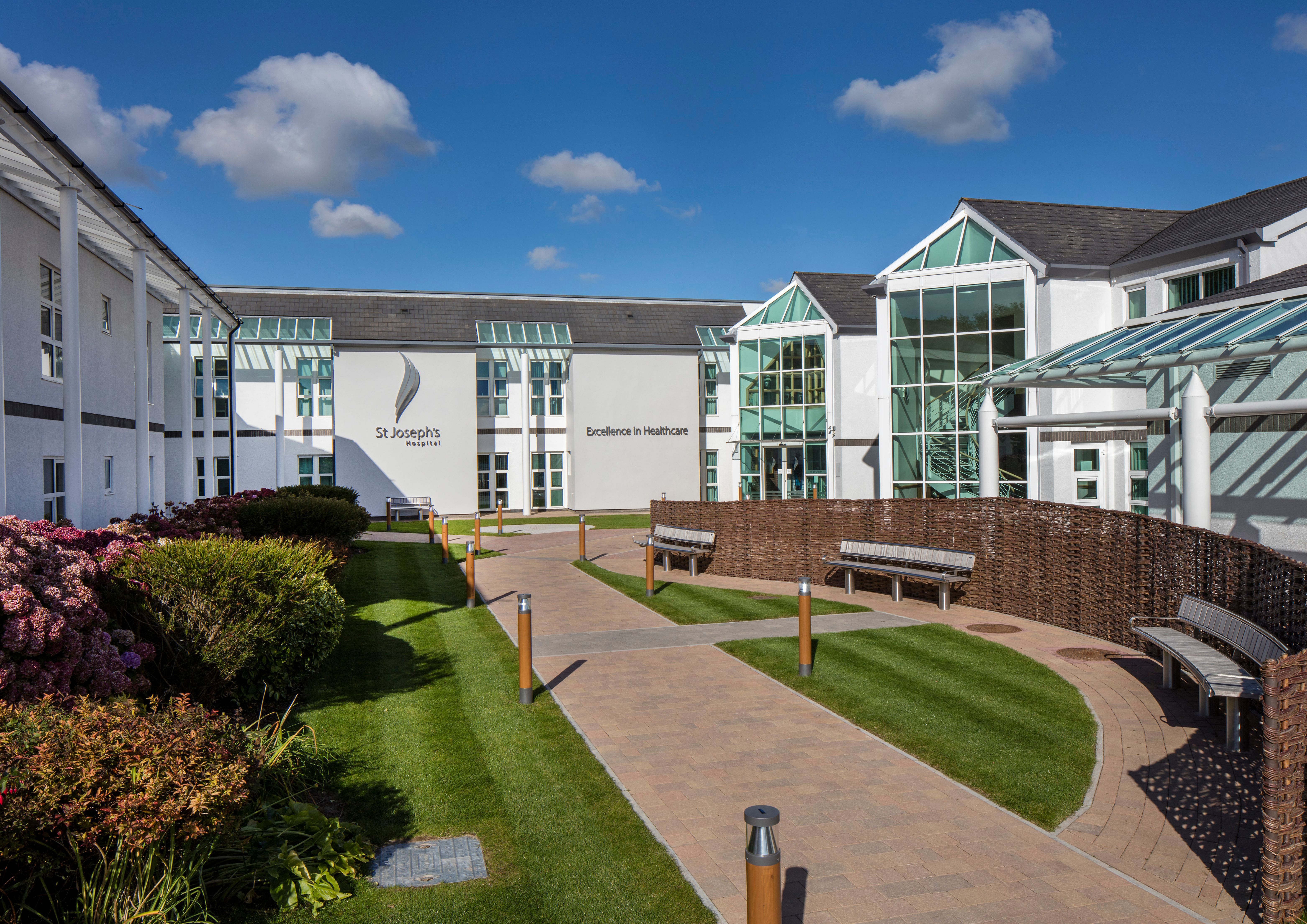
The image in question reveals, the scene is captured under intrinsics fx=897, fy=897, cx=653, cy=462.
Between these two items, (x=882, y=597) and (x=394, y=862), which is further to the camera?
→ (x=882, y=597)

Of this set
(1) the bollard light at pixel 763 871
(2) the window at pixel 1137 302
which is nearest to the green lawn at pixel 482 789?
(1) the bollard light at pixel 763 871

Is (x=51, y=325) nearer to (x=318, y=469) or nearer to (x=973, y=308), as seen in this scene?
(x=973, y=308)

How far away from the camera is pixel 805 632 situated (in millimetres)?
9570

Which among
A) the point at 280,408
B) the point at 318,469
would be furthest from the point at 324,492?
the point at 280,408

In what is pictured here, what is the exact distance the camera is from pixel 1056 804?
20.0ft

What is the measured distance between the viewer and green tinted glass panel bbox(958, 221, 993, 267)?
70.2 ft

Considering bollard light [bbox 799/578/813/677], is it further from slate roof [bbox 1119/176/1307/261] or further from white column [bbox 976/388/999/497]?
slate roof [bbox 1119/176/1307/261]

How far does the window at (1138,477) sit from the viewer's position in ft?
62.5

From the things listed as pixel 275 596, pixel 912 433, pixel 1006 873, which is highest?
pixel 912 433

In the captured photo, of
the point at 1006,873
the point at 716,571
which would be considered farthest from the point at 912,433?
the point at 1006,873

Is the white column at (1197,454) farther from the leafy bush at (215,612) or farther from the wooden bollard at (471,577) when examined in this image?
the leafy bush at (215,612)

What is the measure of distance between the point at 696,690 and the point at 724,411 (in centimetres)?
3293

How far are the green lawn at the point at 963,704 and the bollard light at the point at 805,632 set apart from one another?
0.36 feet

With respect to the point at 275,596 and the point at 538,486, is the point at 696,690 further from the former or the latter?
the point at 538,486
